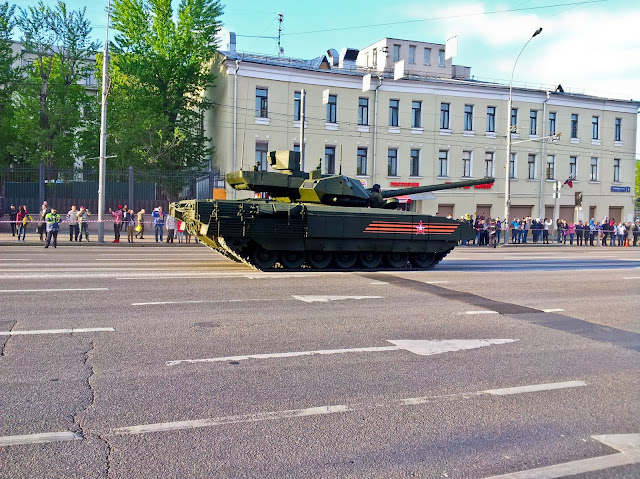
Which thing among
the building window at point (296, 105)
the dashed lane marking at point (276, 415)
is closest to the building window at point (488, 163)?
the building window at point (296, 105)

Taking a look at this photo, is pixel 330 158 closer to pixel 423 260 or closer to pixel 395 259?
pixel 423 260

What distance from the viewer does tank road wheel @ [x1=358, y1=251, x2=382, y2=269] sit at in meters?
16.0

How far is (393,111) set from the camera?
38531 millimetres

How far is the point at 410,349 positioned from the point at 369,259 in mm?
9126

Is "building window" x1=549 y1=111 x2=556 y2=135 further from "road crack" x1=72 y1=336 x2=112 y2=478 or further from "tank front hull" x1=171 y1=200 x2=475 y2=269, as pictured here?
"road crack" x1=72 y1=336 x2=112 y2=478

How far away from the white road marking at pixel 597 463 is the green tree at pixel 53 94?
116 ft

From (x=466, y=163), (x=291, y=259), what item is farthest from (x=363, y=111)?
(x=291, y=259)

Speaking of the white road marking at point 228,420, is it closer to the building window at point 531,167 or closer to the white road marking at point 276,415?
the white road marking at point 276,415

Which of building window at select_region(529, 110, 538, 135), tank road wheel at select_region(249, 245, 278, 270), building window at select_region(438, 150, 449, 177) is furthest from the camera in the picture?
building window at select_region(529, 110, 538, 135)

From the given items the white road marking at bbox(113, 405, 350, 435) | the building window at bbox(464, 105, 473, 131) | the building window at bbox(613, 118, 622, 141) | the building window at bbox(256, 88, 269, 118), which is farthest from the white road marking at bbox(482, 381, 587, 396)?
the building window at bbox(613, 118, 622, 141)

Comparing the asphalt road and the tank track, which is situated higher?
the tank track

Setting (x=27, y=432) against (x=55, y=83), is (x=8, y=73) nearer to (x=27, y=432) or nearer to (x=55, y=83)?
(x=55, y=83)

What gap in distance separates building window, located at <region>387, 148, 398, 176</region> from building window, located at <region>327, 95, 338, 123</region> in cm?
415

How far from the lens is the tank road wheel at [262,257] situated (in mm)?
15023
